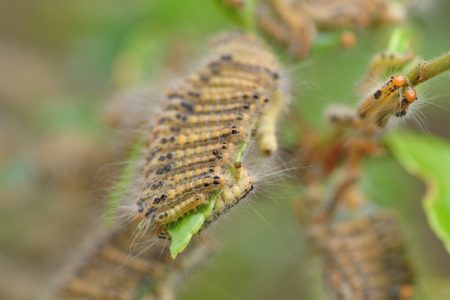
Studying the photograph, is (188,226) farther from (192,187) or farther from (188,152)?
(188,152)

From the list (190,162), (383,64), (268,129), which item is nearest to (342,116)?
(383,64)

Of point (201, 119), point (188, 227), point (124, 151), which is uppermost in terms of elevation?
point (124, 151)

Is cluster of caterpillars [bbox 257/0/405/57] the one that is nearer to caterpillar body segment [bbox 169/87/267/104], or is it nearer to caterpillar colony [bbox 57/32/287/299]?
caterpillar colony [bbox 57/32/287/299]

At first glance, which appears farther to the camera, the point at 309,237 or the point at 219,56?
the point at 309,237

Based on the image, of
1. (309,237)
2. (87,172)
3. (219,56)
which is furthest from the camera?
(87,172)

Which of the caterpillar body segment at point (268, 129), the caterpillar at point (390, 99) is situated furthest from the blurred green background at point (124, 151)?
the caterpillar at point (390, 99)

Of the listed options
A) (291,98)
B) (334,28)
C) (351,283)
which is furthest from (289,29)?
(351,283)

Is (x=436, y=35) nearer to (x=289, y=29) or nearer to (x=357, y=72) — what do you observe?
(x=357, y=72)

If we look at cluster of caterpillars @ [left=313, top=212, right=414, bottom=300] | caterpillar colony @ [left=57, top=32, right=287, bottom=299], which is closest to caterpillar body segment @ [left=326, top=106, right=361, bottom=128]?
caterpillar colony @ [left=57, top=32, right=287, bottom=299]
